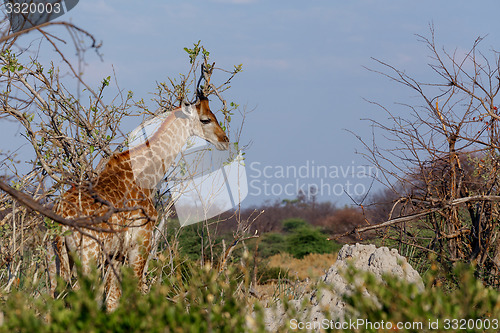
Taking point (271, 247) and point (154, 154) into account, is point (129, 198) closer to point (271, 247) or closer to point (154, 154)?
point (154, 154)

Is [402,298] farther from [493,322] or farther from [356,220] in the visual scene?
[356,220]

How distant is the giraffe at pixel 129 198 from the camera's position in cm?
641

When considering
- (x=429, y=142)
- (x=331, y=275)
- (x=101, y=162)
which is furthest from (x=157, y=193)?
(x=429, y=142)

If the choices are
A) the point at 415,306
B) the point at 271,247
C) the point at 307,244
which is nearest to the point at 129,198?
the point at 415,306

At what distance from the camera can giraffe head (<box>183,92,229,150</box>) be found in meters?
8.33

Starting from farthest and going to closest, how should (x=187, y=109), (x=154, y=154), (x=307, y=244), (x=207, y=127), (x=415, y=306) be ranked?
(x=307, y=244)
(x=207, y=127)
(x=187, y=109)
(x=154, y=154)
(x=415, y=306)

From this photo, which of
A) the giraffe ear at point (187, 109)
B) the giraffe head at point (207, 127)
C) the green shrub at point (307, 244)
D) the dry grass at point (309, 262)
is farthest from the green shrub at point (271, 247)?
the giraffe ear at point (187, 109)

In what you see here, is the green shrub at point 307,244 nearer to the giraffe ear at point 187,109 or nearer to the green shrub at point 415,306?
the giraffe ear at point 187,109

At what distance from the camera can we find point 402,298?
3.66 meters

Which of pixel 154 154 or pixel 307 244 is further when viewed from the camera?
pixel 307 244

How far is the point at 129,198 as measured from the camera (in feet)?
23.5

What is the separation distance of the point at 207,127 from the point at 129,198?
1826 mm

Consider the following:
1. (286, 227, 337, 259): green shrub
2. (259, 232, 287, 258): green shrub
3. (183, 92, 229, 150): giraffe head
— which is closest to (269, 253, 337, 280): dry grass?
(286, 227, 337, 259): green shrub

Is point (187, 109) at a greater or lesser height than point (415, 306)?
greater
